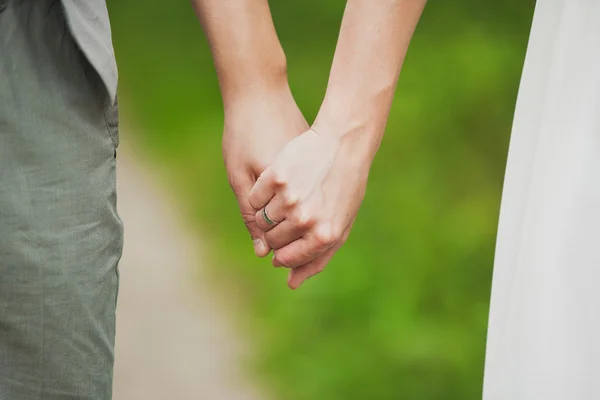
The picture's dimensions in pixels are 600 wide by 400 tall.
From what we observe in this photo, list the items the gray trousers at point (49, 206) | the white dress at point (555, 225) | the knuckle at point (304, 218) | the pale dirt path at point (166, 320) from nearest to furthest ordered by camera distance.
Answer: the gray trousers at point (49, 206)
the white dress at point (555, 225)
the knuckle at point (304, 218)
the pale dirt path at point (166, 320)

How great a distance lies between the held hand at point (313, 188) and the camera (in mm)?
876

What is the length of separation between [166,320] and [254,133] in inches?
36.7

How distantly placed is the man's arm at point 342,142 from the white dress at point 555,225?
15 centimetres

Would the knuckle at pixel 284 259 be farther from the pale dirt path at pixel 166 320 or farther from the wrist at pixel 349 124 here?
the pale dirt path at pixel 166 320

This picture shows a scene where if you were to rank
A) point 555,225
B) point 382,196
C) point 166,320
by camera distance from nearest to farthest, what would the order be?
1. point 555,225
2. point 166,320
3. point 382,196

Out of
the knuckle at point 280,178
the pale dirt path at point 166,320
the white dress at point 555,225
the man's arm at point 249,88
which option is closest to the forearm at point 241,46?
the man's arm at point 249,88

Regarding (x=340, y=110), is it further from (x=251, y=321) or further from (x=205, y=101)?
(x=205, y=101)

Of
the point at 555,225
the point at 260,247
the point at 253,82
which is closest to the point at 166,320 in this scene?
the point at 260,247

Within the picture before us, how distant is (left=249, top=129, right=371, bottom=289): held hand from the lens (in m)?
0.88

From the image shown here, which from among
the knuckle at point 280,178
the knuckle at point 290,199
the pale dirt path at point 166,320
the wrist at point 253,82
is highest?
the wrist at point 253,82

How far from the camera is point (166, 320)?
1.75 meters

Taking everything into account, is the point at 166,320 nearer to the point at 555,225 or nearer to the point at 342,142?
the point at 342,142

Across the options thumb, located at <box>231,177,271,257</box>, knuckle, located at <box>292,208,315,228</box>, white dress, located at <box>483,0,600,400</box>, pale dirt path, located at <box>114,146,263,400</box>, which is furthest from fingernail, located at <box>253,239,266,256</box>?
pale dirt path, located at <box>114,146,263,400</box>

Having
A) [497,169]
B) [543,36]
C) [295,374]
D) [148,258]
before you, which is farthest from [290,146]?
[497,169]
